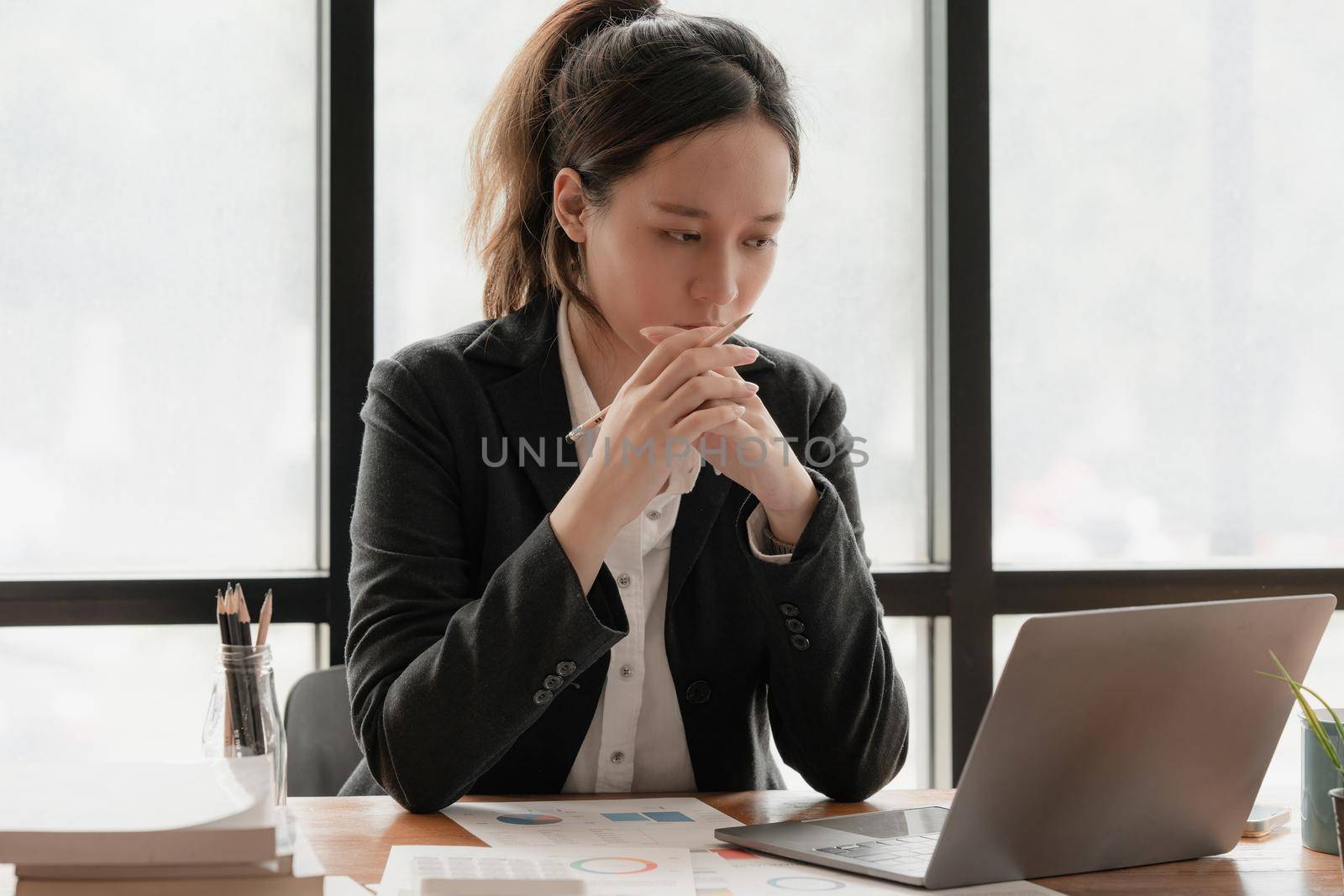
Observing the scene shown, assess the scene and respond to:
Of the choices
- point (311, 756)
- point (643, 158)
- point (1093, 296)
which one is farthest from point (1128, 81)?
point (311, 756)

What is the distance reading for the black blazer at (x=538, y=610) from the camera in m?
1.17

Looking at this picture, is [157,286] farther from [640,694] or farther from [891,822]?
[891,822]

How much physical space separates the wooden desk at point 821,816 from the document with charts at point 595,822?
0.02m

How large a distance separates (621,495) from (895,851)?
1.34 ft

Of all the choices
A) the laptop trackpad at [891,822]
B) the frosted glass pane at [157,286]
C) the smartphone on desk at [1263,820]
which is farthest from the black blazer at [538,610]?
the frosted glass pane at [157,286]

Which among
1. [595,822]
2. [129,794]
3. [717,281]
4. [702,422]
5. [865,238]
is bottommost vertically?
[595,822]

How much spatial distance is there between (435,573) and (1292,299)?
218 centimetres

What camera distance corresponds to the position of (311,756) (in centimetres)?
185

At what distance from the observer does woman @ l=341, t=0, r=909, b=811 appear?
3.90ft

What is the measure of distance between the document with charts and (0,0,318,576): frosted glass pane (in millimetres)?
1374

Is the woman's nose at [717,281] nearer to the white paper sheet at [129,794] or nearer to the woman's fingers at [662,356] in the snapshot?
the woman's fingers at [662,356]

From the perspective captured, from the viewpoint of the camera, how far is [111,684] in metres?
2.39

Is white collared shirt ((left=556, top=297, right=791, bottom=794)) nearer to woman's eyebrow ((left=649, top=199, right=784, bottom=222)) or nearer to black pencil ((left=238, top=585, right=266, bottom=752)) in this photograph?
woman's eyebrow ((left=649, top=199, right=784, bottom=222))

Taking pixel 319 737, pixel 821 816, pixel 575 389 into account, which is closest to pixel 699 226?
pixel 575 389
